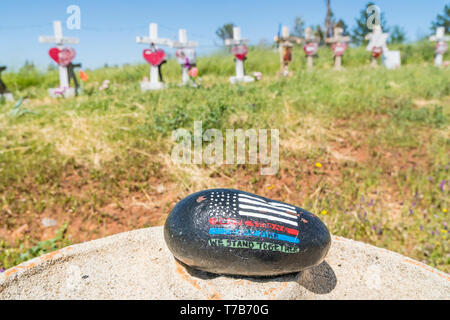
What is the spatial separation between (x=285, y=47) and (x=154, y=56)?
371 cm

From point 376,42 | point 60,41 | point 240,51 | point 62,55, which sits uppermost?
point 376,42

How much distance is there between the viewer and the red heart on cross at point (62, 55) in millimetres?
7278

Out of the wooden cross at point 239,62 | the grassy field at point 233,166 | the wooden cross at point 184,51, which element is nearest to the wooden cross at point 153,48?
the wooden cross at point 184,51

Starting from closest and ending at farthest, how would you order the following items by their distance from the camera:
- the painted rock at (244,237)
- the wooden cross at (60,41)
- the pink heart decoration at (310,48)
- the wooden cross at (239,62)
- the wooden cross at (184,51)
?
1. the painted rock at (244,237)
2. the wooden cross at (60,41)
3. the wooden cross at (184,51)
4. the wooden cross at (239,62)
5. the pink heart decoration at (310,48)

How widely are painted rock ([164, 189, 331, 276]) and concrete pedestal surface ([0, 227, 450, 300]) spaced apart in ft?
0.35

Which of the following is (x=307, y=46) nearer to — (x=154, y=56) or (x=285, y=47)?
(x=285, y=47)

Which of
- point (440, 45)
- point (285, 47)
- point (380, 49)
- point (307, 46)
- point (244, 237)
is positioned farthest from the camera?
point (440, 45)

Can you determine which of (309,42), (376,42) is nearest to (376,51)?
(376,42)

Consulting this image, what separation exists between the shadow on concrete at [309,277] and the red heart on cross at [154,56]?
579 cm

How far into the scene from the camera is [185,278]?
2021 millimetres

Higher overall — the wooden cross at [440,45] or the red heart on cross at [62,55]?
the wooden cross at [440,45]

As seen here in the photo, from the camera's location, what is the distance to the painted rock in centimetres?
183

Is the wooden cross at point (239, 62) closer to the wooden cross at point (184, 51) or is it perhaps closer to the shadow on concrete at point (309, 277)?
the wooden cross at point (184, 51)
